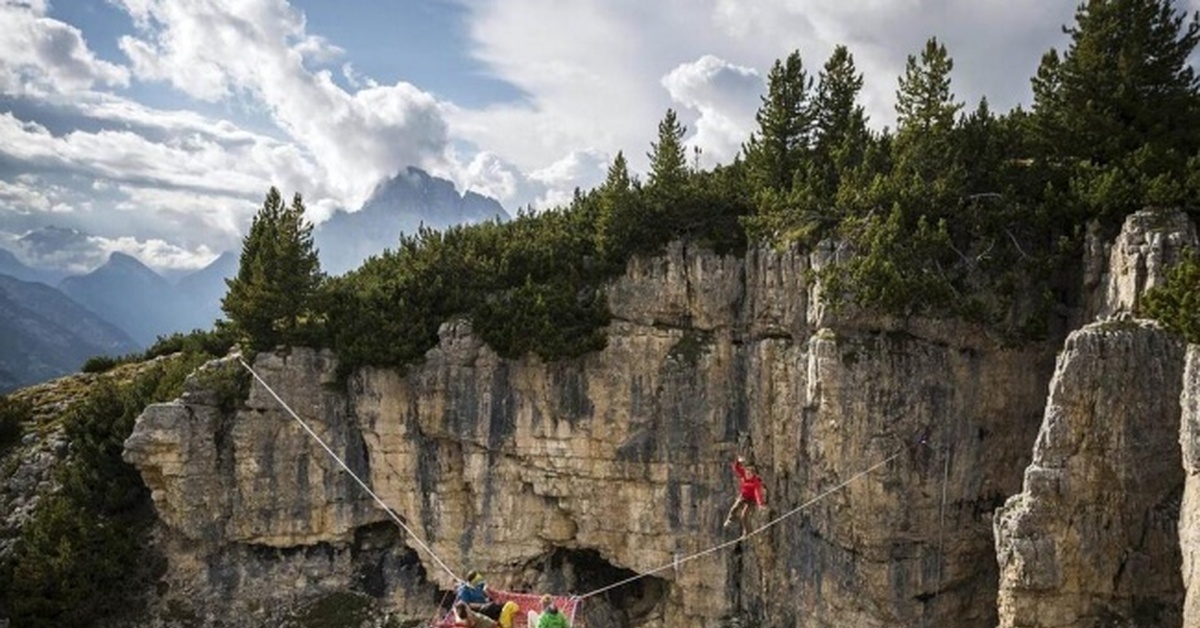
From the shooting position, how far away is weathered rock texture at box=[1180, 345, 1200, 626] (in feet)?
66.8

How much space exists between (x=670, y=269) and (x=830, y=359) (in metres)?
9.92

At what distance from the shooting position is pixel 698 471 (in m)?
39.3

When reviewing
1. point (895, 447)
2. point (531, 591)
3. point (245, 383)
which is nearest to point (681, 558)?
point (531, 591)

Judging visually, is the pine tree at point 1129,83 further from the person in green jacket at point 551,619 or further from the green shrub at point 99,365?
the green shrub at point 99,365

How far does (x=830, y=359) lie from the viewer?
33.2m

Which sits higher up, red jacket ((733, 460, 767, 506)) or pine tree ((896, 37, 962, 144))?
pine tree ((896, 37, 962, 144))

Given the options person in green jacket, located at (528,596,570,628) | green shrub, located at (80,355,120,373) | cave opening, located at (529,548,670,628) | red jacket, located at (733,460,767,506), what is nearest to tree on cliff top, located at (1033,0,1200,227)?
red jacket, located at (733,460,767,506)

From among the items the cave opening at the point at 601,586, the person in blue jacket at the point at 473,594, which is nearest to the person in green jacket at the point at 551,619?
the person in blue jacket at the point at 473,594

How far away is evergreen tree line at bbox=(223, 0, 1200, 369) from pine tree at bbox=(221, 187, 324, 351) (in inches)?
4.5

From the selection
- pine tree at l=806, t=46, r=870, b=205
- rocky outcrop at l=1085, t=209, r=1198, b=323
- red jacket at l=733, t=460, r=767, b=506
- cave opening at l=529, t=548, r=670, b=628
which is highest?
pine tree at l=806, t=46, r=870, b=205

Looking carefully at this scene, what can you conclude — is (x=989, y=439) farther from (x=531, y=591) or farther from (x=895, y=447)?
(x=531, y=591)

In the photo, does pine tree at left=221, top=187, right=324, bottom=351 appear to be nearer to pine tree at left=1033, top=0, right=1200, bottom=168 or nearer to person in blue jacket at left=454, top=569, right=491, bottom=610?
person in blue jacket at left=454, top=569, right=491, bottom=610

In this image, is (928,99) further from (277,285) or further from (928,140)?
(277,285)

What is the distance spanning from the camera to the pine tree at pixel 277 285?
4169cm
